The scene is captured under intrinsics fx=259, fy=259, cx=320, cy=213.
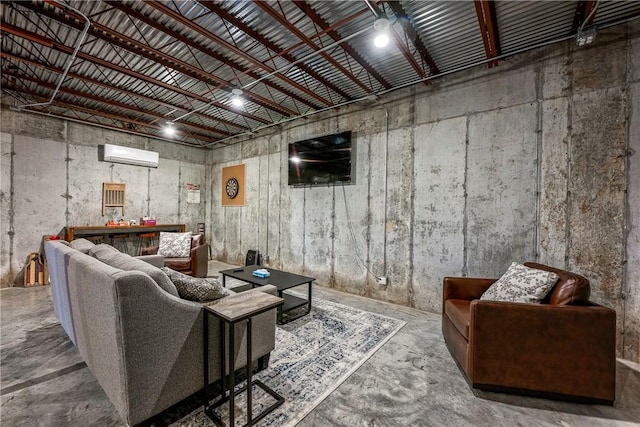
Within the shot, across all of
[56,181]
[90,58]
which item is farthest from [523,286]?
[56,181]

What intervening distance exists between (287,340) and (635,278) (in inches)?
137

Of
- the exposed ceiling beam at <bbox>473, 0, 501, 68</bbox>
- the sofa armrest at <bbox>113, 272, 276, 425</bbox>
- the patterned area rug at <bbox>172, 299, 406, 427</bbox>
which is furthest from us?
the exposed ceiling beam at <bbox>473, 0, 501, 68</bbox>

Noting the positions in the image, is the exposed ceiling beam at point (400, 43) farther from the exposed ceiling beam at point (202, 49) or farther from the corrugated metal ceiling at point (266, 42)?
the exposed ceiling beam at point (202, 49)

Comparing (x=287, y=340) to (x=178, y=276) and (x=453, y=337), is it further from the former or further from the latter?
(x=453, y=337)

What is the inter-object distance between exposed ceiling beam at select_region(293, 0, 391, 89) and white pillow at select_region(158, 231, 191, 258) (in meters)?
4.22

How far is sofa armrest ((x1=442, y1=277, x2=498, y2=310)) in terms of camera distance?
2680 mm

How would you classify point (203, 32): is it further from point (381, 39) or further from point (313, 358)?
point (313, 358)

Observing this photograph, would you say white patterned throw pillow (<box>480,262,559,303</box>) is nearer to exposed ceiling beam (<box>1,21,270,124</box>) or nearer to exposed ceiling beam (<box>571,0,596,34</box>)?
exposed ceiling beam (<box>571,0,596,34</box>)

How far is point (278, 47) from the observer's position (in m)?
3.04

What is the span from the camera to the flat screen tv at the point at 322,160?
4.43 meters

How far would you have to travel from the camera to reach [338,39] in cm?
286

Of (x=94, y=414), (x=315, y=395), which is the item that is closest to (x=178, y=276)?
(x=94, y=414)

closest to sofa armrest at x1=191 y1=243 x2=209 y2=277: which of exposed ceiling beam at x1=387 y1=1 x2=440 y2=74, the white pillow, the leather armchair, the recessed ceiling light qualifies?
the leather armchair

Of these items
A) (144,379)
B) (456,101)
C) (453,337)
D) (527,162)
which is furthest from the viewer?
(456,101)
